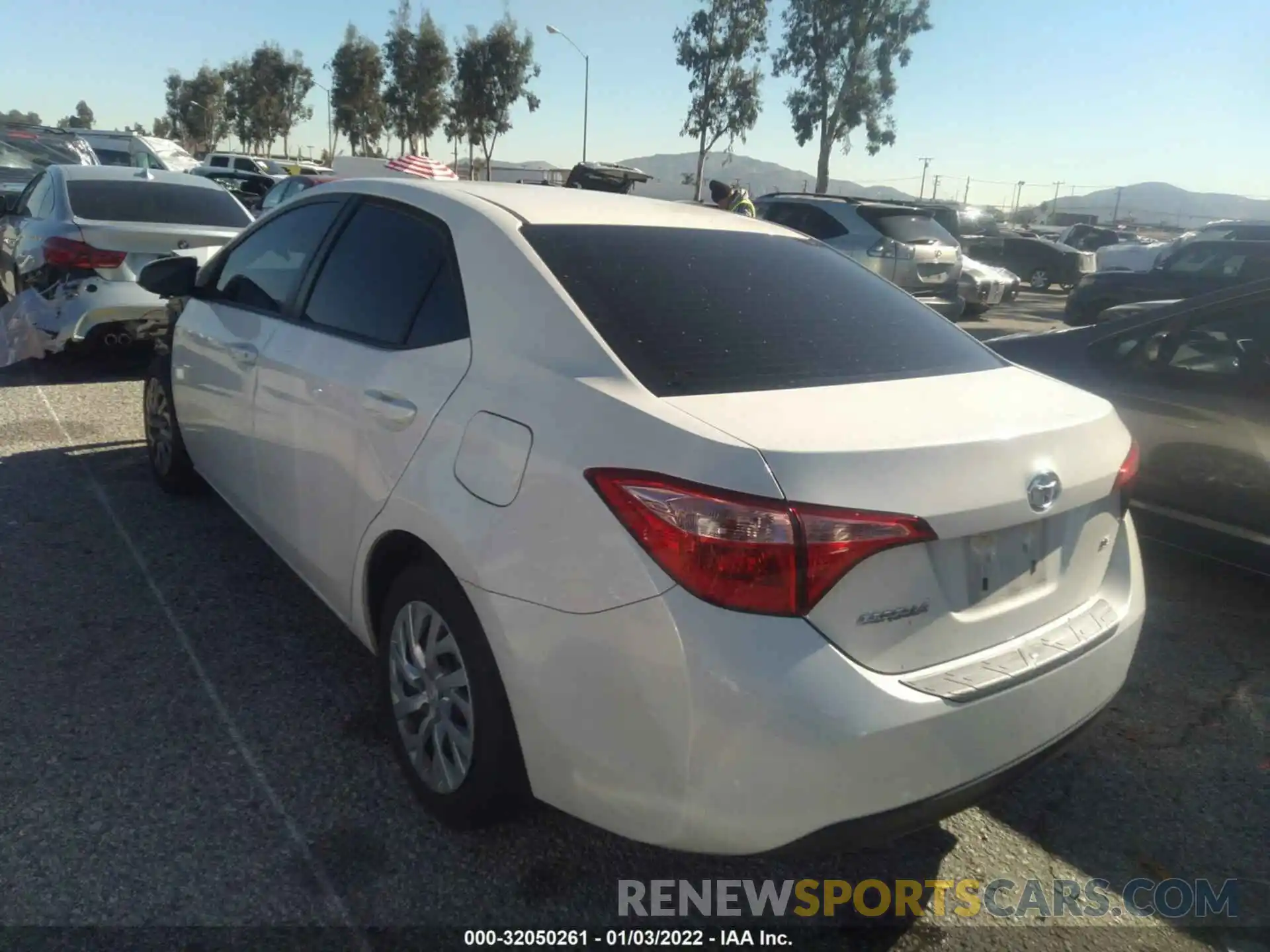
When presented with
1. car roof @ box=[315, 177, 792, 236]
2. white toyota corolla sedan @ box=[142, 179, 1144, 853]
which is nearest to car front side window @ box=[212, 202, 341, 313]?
car roof @ box=[315, 177, 792, 236]

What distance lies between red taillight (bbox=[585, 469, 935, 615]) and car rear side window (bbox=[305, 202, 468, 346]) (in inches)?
38.3

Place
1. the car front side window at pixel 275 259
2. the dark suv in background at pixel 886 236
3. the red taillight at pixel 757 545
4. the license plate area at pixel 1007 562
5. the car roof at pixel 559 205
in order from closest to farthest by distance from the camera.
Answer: the red taillight at pixel 757 545
the license plate area at pixel 1007 562
the car roof at pixel 559 205
the car front side window at pixel 275 259
the dark suv in background at pixel 886 236

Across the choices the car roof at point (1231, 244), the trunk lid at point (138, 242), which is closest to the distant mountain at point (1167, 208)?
the car roof at point (1231, 244)

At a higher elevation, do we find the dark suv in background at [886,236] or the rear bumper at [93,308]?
the dark suv in background at [886,236]

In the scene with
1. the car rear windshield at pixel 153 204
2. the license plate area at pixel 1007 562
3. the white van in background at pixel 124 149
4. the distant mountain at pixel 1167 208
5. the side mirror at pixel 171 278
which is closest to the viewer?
the license plate area at pixel 1007 562

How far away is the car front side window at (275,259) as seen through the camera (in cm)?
350

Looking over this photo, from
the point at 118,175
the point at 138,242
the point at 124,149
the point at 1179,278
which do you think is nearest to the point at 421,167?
the point at 118,175

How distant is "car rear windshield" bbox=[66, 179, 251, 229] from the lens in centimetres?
735

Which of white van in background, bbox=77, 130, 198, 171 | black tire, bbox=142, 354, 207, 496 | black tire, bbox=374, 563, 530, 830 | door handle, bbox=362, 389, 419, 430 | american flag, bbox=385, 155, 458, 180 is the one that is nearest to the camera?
→ black tire, bbox=374, 563, 530, 830

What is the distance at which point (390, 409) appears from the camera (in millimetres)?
2652

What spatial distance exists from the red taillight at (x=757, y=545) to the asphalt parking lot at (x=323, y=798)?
103 cm

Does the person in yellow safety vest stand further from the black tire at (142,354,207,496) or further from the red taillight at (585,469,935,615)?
the red taillight at (585,469,935,615)

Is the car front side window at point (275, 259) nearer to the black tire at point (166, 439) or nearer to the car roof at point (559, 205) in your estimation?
the car roof at point (559, 205)

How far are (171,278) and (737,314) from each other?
293 cm
